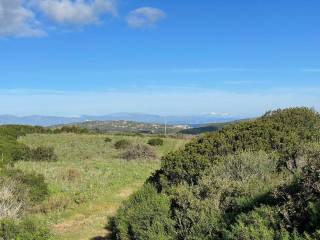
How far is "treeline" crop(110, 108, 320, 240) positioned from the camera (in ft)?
24.3

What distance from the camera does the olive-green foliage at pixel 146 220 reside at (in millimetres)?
10164

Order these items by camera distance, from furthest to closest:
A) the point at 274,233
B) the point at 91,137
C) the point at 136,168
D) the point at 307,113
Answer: the point at 91,137 → the point at 136,168 → the point at 307,113 → the point at 274,233

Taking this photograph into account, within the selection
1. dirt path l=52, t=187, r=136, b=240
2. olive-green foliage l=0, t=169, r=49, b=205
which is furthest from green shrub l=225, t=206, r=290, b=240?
olive-green foliage l=0, t=169, r=49, b=205

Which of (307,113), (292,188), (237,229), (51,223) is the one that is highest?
(307,113)

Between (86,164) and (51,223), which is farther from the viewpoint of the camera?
(86,164)

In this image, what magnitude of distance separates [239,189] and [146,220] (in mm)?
2161

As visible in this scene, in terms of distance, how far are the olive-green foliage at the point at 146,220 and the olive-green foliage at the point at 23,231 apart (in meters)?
1.72

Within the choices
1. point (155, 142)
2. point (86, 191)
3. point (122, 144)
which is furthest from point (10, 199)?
point (155, 142)

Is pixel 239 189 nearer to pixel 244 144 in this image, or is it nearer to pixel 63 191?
pixel 244 144

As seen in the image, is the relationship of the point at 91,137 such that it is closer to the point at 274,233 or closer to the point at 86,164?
the point at 86,164

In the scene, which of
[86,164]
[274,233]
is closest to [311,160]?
[274,233]

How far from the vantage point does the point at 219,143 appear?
48.5ft

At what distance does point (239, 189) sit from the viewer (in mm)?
10070

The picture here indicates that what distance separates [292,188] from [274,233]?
119 cm
